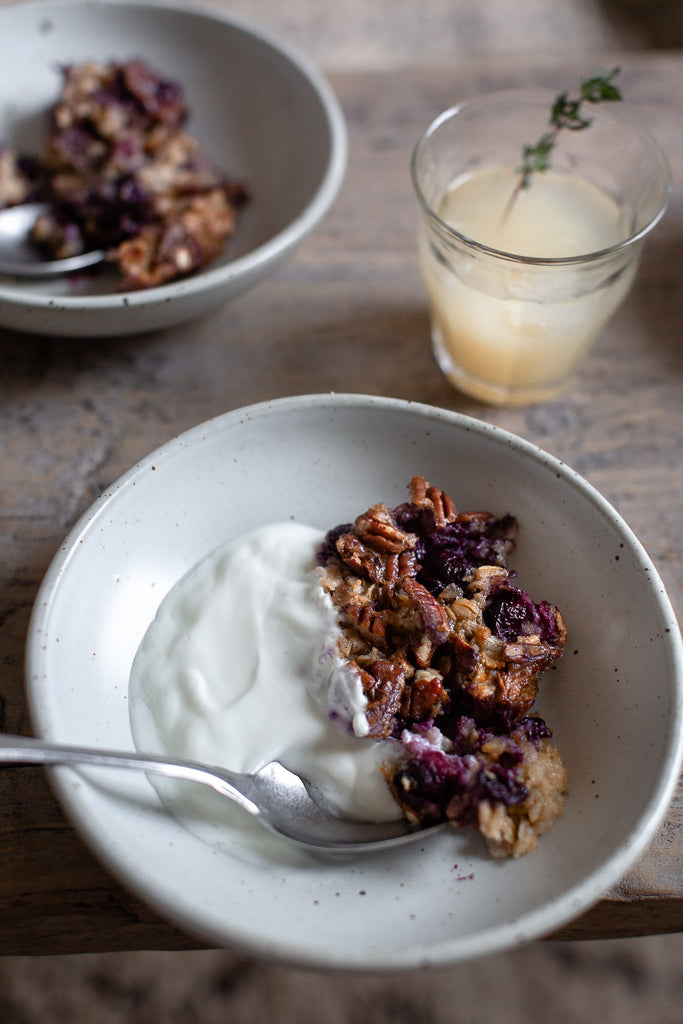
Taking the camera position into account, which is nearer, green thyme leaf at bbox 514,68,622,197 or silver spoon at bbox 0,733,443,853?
silver spoon at bbox 0,733,443,853

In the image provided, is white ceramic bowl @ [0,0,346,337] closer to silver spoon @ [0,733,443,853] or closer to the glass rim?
the glass rim

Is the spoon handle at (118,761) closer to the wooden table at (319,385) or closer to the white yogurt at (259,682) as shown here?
the white yogurt at (259,682)

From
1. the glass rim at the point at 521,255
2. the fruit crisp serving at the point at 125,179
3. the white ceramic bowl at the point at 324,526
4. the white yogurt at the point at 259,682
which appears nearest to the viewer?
the white ceramic bowl at the point at 324,526

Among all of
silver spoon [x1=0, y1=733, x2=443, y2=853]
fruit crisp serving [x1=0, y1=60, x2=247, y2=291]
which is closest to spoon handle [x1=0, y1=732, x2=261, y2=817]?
silver spoon [x1=0, y1=733, x2=443, y2=853]

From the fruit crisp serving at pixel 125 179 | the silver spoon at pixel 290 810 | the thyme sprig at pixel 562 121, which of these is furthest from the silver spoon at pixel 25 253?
the silver spoon at pixel 290 810

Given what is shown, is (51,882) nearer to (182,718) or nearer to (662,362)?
(182,718)

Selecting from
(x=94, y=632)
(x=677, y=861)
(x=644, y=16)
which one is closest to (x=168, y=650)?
(x=94, y=632)

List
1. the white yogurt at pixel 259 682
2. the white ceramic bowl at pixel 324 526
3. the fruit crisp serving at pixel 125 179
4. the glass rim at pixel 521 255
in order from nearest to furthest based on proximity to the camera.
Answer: the white ceramic bowl at pixel 324 526 → the white yogurt at pixel 259 682 → the glass rim at pixel 521 255 → the fruit crisp serving at pixel 125 179
